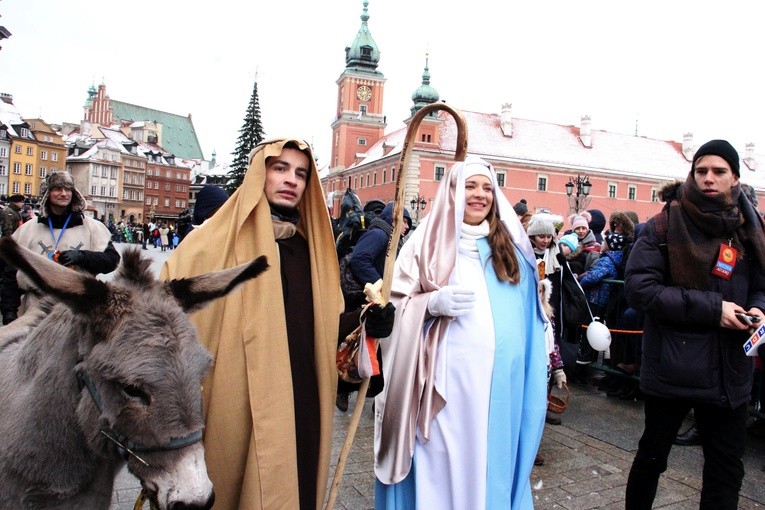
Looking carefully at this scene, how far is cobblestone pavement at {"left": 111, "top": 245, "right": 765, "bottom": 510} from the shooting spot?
3852 mm

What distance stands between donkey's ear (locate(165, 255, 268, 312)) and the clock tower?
246ft

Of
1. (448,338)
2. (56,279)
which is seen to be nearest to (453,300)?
(448,338)

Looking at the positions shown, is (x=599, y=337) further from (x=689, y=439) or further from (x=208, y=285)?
(x=208, y=285)

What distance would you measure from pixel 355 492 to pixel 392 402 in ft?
4.48

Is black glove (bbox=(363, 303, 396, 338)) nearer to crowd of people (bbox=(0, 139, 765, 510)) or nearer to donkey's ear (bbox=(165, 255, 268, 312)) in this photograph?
crowd of people (bbox=(0, 139, 765, 510))

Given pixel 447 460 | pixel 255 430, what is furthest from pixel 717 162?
pixel 255 430

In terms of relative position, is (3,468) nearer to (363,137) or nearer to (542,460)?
(542,460)

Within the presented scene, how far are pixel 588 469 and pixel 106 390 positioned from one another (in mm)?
3895

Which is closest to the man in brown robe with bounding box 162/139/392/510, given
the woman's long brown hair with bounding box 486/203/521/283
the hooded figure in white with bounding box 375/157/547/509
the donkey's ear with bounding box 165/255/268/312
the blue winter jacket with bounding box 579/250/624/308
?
the donkey's ear with bounding box 165/255/268/312

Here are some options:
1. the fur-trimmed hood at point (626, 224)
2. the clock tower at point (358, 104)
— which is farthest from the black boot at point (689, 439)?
the clock tower at point (358, 104)

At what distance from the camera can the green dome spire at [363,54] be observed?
3268 inches

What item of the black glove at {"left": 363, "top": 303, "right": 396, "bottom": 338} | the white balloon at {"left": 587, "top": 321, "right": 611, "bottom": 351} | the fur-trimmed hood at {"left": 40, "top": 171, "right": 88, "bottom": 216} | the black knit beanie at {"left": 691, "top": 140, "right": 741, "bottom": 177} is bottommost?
the white balloon at {"left": 587, "top": 321, "right": 611, "bottom": 351}

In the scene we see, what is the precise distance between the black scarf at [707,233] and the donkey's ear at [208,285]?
7.80 ft

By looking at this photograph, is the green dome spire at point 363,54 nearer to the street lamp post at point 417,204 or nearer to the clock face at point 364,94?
the clock face at point 364,94
